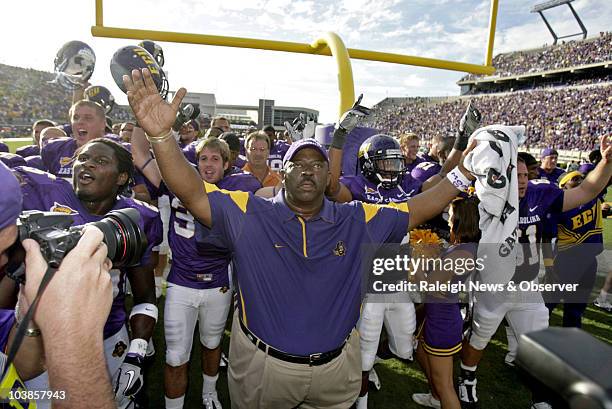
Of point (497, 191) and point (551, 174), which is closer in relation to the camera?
point (497, 191)

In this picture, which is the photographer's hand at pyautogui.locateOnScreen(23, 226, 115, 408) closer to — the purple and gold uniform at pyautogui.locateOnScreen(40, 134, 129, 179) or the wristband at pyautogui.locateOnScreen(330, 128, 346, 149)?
the wristband at pyautogui.locateOnScreen(330, 128, 346, 149)

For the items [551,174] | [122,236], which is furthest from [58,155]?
[551,174]

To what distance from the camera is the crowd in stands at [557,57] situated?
131 ft

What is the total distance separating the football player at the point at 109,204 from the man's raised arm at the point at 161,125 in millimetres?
741

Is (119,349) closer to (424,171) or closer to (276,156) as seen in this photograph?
(424,171)

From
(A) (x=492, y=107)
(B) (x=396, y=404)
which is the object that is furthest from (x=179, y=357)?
(A) (x=492, y=107)

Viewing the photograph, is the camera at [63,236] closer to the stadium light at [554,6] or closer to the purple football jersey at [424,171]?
the purple football jersey at [424,171]

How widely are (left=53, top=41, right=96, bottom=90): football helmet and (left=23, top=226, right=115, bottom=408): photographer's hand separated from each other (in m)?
5.37

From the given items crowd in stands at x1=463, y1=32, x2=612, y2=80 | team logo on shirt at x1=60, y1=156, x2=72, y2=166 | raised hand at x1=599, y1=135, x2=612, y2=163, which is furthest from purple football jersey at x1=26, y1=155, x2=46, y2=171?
crowd in stands at x1=463, y1=32, x2=612, y2=80

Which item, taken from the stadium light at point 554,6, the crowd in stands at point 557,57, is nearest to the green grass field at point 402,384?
the crowd in stands at point 557,57

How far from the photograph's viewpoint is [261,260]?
7.21 ft

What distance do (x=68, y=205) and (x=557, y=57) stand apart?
179 ft

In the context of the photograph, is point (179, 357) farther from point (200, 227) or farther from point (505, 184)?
point (505, 184)

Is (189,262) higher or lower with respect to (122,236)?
lower
